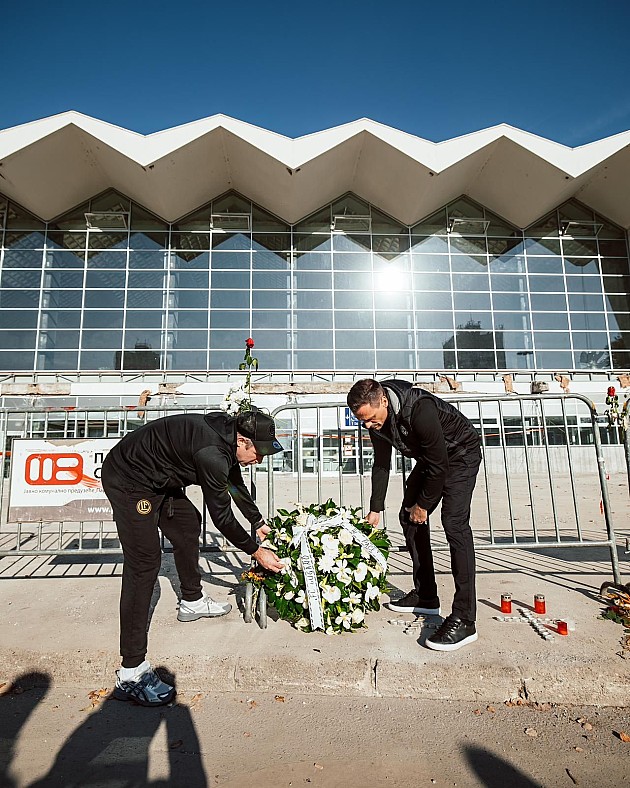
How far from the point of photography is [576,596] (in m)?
4.11

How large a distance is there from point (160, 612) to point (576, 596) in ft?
11.0

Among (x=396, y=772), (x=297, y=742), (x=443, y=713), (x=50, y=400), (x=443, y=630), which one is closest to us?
(x=396, y=772)

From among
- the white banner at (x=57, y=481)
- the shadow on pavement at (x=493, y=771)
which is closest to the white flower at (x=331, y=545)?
the shadow on pavement at (x=493, y=771)

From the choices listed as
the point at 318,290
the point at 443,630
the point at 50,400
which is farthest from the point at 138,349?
the point at 443,630

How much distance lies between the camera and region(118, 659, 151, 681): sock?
279 centimetres

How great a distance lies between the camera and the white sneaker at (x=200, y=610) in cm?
371

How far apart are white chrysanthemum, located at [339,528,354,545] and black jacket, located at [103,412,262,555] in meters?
0.70

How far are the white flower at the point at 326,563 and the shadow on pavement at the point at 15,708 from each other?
1766 mm

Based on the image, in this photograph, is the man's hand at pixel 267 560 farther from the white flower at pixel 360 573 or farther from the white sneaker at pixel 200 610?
the white sneaker at pixel 200 610

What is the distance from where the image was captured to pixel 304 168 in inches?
763

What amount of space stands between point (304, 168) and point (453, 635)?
19213 millimetres

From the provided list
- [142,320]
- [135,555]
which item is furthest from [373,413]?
[142,320]

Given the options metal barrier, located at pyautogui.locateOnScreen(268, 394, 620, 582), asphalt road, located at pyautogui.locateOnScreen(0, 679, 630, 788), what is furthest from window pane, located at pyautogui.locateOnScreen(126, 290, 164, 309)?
asphalt road, located at pyautogui.locateOnScreen(0, 679, 630, 788)

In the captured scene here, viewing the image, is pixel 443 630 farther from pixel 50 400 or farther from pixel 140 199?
pixel 140 199
